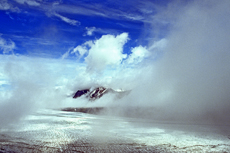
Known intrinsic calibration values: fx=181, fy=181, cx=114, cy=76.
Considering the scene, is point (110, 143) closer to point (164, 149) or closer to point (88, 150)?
point (88, 150)

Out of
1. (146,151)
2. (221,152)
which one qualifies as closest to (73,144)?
(146,151)

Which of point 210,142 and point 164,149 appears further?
point 210,142

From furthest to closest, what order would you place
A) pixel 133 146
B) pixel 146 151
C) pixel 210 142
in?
1. pixel 210 142
2. pixel 133 146
3. pixel 146 151

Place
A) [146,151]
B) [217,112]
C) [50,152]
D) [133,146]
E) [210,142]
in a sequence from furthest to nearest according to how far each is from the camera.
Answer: [217,112]
[210,142]
[133,146]
[146,151]
[50,152]

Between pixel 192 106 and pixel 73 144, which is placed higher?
pixel 192 106

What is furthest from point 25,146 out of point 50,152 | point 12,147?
point 50,152

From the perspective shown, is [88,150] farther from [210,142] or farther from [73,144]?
[210,142]

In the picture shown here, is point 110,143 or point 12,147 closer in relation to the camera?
point 12,147

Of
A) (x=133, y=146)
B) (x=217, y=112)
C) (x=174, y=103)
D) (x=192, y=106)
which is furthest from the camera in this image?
(x=174, y=103)

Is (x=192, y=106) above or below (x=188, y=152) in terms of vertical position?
above
